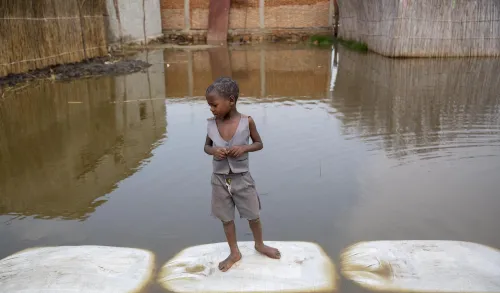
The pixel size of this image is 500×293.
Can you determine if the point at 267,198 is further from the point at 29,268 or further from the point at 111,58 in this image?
the point at 111,58

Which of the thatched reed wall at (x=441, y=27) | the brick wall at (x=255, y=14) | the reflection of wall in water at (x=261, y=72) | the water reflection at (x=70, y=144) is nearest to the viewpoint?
the water reflection at (x=70, y=144)

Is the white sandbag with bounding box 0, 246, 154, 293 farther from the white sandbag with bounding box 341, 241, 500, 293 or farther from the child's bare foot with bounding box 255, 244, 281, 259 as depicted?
the white sandbag with bounding box 341, 241, 500, 293

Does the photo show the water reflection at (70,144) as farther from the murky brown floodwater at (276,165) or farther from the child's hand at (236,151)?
the child's hand at (236,151)

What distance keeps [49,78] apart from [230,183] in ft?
26.0

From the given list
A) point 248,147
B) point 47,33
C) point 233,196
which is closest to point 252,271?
point 233,196

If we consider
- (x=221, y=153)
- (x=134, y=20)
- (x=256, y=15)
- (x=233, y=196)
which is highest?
(x=256, y=15)

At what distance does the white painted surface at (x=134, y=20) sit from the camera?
14.7m

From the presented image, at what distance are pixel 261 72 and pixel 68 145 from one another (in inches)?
234

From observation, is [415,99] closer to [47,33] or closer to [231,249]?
[231,249]

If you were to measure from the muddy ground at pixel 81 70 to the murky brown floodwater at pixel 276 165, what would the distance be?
37.2 inches

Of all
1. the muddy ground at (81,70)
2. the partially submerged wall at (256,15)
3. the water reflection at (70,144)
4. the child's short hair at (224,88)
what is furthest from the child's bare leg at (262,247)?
the partially submerged wall at (256,15)

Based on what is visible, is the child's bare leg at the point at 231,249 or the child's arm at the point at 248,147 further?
the child's bare leg at the point at 231,249

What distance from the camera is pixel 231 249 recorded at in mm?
2545

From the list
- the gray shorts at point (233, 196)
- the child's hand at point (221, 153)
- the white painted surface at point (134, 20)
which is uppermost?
the white painted surface at point (134, 20)
